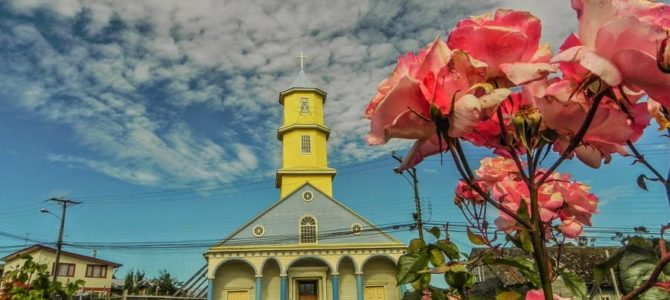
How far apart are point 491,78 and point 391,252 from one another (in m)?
20.8

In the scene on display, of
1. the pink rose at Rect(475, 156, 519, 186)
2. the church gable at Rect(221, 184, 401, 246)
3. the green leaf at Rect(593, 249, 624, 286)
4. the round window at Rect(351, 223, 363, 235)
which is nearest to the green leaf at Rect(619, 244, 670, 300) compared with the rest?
the green leaf at Rect(593, 249, 624, 286)

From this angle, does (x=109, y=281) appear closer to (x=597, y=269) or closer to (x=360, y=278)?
(x=360, y=278)

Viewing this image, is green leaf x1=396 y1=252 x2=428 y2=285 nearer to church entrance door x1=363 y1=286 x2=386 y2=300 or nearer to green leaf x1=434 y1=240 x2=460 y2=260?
green leaf x1=434 y1=240 x2=460 y2=260

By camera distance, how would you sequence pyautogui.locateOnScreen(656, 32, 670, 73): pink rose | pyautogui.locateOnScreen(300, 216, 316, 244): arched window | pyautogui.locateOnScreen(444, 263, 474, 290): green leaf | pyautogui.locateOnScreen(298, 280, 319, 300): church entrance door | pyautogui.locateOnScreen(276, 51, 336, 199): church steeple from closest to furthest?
1. pyautogui.locateOnScreen(656, 32, 670, 73): pink rose
2. pyautogui.locateOnScreen(444, 263, 474, 290): green leaf
3. pyautogui.locateOnScreen(298, 280, 319, 300): church entrance door
4. pyautogui.locateOnScreen(300, 216, 316, 244): arched window
5. pyautogui.locateOnScreen(276, 51, 336, 199): church steeple

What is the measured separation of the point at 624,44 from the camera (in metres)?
0.72

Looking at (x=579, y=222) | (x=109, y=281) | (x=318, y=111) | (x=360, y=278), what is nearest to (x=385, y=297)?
(x=360, y=278)

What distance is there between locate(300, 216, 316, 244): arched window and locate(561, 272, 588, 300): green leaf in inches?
823

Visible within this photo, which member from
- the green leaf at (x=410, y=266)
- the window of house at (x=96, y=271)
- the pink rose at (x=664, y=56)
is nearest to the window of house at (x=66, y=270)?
the window of house at (x=96, y=271)

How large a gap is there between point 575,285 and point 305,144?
24218mm

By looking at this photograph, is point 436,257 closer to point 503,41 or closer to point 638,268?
point 638,268

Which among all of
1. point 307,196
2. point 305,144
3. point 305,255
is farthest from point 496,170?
point 305,144

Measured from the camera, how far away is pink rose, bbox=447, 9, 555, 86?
83 centimetres

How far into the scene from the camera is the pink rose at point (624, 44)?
2.32 feet

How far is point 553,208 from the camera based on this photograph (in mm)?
1222
